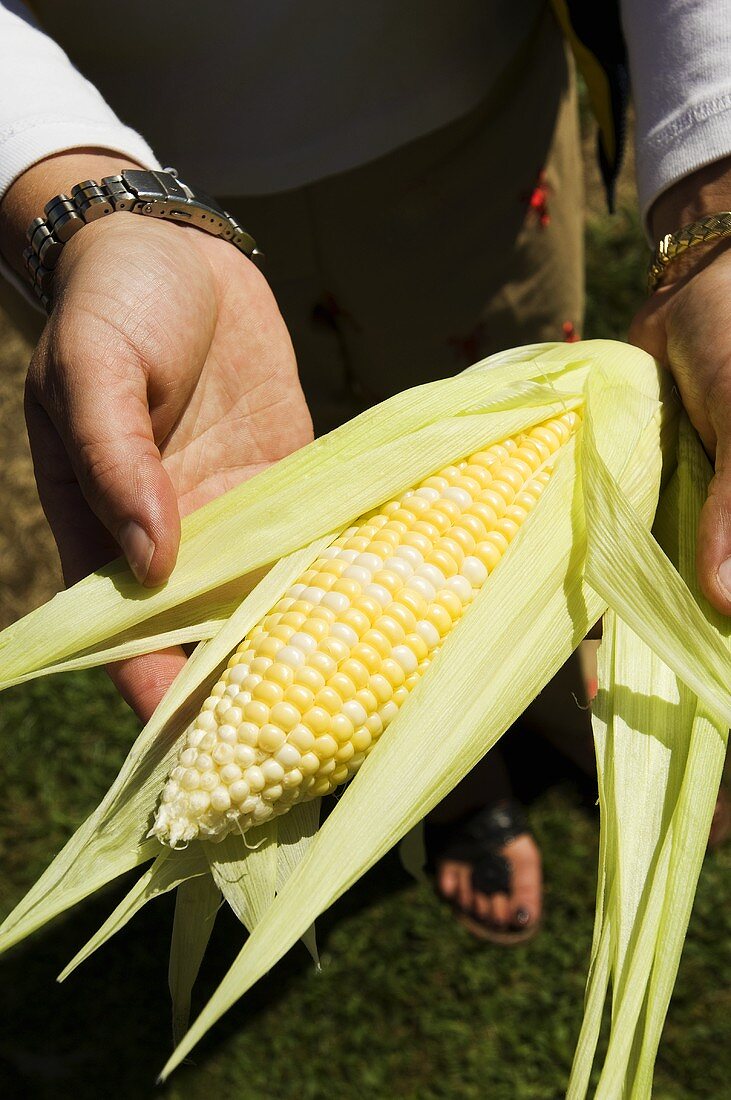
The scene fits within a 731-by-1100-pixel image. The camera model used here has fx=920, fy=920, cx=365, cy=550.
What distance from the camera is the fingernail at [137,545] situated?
148 centimetres

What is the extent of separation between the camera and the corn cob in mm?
1362

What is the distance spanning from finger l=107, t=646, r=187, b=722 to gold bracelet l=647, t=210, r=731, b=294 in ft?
4.05

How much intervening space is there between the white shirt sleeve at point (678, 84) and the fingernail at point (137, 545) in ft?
4.09

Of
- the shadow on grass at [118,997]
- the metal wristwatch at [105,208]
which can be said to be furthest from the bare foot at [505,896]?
the metal wristwatch at [105,208]

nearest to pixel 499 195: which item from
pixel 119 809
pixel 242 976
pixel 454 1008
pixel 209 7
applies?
pixel 209 7

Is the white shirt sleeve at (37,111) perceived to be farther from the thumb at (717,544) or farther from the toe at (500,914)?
the toe at (500,914)

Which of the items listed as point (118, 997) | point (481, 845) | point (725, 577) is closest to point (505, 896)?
point (481, 845)

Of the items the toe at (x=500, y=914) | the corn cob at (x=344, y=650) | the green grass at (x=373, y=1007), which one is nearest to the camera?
the corn cob at (x=344, y=650)

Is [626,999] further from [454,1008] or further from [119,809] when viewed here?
[454,1008]

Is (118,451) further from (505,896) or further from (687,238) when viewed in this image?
(505,896)

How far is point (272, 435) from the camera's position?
1937mm

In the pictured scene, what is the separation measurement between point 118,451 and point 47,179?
0.70m

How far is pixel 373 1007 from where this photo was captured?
291 centimetres

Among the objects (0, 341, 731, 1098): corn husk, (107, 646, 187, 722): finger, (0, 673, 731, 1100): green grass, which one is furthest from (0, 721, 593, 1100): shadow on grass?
(107, 646, 187, 722): finger
